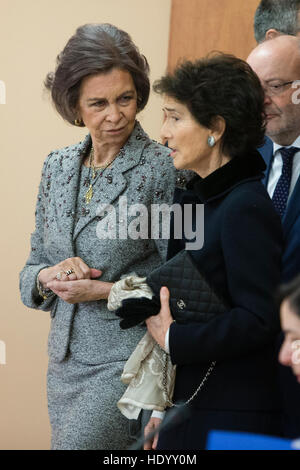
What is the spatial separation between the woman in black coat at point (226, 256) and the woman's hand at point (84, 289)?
309 millimetres

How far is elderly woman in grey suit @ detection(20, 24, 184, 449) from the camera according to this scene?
2.06 metres

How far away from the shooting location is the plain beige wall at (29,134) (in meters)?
3.40

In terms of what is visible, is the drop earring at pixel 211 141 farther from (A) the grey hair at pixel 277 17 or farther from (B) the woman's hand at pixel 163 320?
(A) the grey hair at pixel 277 17

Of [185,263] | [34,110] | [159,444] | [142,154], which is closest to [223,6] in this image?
[34,110]

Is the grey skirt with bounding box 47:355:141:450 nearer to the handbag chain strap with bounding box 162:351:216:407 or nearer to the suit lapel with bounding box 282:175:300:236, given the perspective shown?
the handbag chain strap with bounding box 162:351:216:407

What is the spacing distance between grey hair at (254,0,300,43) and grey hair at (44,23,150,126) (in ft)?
2.67

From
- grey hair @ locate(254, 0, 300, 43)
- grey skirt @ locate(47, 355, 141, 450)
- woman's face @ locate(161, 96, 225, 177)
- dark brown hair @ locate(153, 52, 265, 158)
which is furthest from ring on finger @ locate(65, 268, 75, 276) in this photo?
grey hair @ locate(254, 0, 300, 43)

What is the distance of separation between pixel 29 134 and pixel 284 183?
1791mm

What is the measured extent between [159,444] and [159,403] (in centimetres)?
10

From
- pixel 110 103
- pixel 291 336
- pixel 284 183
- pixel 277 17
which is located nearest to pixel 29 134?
pixel 277 17

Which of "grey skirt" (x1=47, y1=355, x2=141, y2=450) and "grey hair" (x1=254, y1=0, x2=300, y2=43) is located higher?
"grey hair" (x1=254, y1=0, x2=300, y2=43)

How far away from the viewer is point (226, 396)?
1688 millimetres

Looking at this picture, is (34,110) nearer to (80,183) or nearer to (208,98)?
(80,183)

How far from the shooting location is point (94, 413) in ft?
6.72
